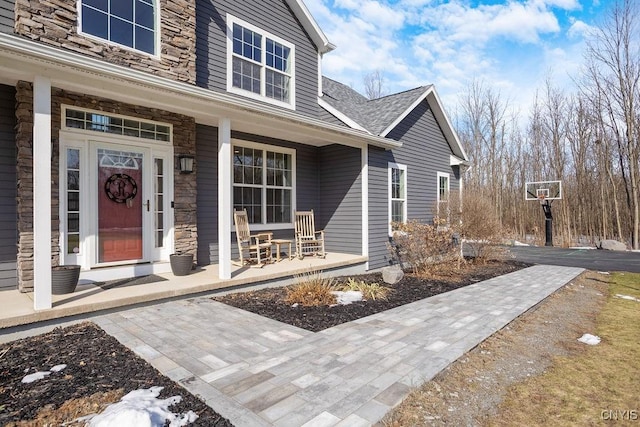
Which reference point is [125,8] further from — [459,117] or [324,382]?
[459,117]

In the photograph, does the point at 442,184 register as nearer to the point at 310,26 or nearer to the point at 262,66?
the point at 310,26

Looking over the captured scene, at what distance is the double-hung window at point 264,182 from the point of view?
693 cm

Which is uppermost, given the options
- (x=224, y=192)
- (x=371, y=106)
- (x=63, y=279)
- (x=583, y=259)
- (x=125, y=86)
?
(x=371, y=106)

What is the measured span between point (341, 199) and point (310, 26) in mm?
4114

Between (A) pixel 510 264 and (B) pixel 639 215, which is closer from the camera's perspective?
(A) pixel 510 264

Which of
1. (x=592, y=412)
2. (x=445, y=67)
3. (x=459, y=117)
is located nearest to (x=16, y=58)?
(x=592, y=412)

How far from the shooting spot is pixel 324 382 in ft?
7.96

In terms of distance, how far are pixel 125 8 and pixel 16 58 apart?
2477 millimetres

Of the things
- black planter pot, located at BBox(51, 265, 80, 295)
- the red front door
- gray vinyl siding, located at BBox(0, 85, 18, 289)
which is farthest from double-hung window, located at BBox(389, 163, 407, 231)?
gray vinyl siding, located at BBox(0, 85, 18, 289)

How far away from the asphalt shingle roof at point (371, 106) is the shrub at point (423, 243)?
2294 millimetres

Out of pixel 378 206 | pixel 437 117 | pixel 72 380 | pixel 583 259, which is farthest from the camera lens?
pixel 583 259

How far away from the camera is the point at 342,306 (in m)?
4.50

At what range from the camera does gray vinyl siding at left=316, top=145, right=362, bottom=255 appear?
301 inches

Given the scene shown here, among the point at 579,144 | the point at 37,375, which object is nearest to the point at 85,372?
the point at 37,375
